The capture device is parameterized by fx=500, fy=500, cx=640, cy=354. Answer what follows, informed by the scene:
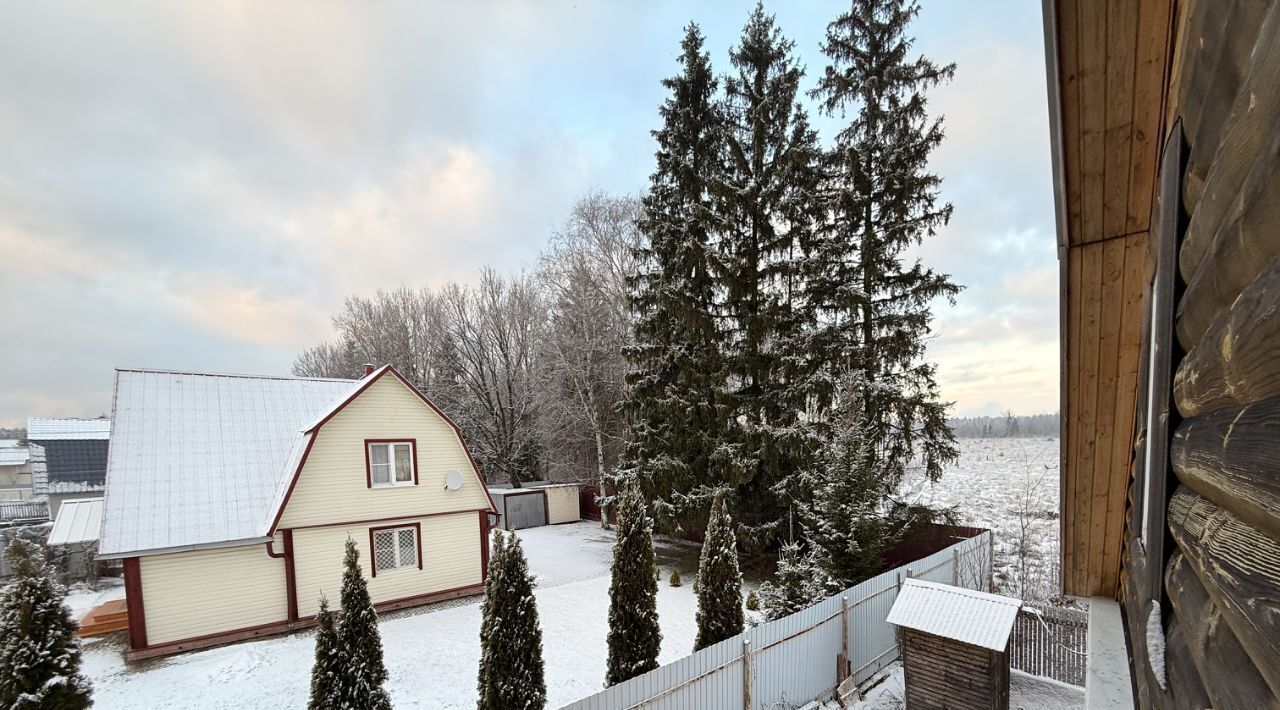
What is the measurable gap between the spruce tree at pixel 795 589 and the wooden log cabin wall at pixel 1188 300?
5.93 meters

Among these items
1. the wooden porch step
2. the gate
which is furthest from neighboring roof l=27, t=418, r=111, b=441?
the gate

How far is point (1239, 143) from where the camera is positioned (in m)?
0.73

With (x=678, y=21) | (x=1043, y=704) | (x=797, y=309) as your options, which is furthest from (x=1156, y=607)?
(x=678, y=21)

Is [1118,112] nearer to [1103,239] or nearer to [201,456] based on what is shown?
[1103,239]

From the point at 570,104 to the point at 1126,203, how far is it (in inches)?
484

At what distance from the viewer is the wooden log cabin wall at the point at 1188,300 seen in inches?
24.1

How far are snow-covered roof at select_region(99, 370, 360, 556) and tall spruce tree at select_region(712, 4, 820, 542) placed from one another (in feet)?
32.8

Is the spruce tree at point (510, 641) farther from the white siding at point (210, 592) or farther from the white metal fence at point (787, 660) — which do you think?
the white siding at point (210, 592)

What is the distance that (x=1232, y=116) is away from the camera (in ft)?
2.53

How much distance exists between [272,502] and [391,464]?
2217mm

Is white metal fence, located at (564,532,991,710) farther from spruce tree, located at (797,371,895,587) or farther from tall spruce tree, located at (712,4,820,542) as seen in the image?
tall spruce tree, located at (712,4,820,542)

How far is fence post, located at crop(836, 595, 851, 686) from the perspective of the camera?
23.3ft

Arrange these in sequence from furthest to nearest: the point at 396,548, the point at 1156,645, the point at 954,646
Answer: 1. the point at 396,548
2. the point at 954,646
3. the point at 1156,645

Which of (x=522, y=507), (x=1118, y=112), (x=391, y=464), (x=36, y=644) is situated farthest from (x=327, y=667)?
(x=522, y=507)
